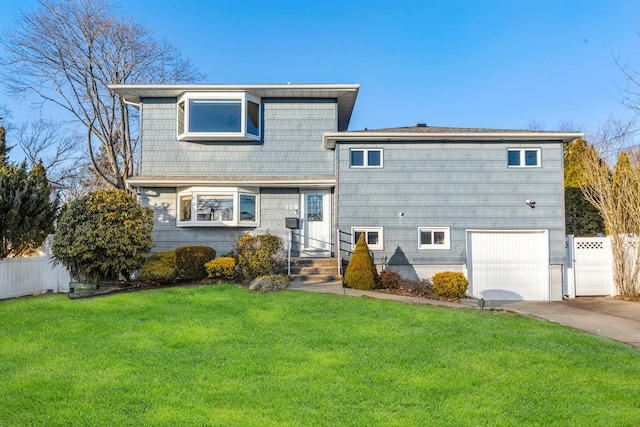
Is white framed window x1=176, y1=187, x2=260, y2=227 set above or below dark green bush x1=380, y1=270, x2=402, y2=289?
above

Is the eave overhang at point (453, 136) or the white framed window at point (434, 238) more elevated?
the eave overhang at point (453, 136)

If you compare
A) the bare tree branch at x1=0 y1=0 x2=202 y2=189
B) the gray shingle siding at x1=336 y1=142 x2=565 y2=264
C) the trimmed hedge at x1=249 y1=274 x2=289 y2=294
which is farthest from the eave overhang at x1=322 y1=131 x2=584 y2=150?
the bare tree branch at x1=0 y1=0 x2=202 y2=189

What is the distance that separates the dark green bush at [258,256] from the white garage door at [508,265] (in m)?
6.07

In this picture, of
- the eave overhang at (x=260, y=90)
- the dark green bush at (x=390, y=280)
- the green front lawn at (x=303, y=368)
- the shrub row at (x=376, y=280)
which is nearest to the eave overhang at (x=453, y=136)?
the eave overhang at (x=260, y=90)

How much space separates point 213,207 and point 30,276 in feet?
17.2

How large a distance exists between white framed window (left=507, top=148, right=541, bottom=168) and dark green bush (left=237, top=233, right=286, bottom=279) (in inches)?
304

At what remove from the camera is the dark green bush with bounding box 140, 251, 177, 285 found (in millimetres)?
10078

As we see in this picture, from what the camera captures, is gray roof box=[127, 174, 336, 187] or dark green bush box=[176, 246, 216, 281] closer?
dark green bush box=[176, 246, 216, 281]

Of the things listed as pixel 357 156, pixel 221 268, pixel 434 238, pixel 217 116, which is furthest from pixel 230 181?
pixel 434 238

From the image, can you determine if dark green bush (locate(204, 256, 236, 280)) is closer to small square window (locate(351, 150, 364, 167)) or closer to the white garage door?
small square window (locate(351, 150, 364, 167))

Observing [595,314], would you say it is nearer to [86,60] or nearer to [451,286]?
[451,286]

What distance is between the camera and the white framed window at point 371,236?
12.5m

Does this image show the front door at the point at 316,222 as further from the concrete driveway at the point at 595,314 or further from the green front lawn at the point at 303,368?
the green front lawn at the point at 303,368

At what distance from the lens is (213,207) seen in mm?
13414
